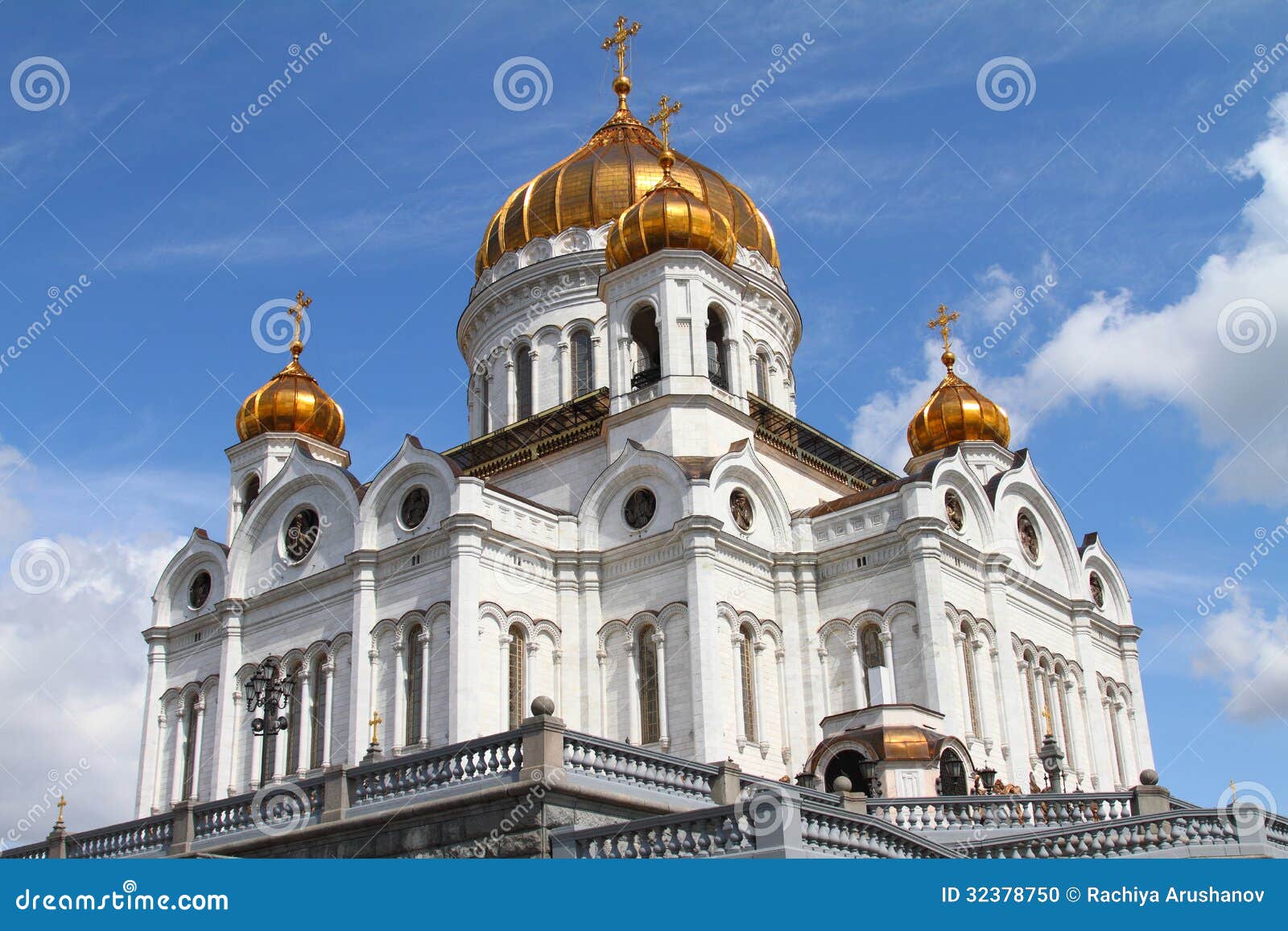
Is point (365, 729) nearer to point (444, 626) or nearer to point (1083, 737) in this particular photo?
point (444, 626)

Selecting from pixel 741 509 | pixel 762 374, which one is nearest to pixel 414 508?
pixel 741 509

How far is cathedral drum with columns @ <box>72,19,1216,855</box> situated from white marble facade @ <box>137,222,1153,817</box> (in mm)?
57

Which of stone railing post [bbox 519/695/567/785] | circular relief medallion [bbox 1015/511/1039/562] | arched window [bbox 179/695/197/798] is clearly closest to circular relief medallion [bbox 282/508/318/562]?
arched window [bbox 179/695/197/798]

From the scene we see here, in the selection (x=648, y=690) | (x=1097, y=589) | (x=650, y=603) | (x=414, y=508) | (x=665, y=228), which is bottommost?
(x=648, y=690)

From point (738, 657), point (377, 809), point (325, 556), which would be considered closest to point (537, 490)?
point (325, 556)

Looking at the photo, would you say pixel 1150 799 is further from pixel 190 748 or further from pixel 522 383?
pixel 522 383

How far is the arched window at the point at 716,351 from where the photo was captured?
28.4 m

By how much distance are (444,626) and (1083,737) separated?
1375 centimetres

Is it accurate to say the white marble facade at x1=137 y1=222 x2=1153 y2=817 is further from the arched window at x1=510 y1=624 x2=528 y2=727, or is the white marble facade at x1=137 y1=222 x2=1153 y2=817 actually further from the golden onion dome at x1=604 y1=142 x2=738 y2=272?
the golden onion dome at x1=604 y1=142 x2=738 y2=272

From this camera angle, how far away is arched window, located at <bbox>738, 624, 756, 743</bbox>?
2461 centimetres

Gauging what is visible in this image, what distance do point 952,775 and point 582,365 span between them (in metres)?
14.5

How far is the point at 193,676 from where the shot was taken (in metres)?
29.0

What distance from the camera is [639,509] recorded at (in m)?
26.2

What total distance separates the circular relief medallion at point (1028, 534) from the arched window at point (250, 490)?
16628 mm
